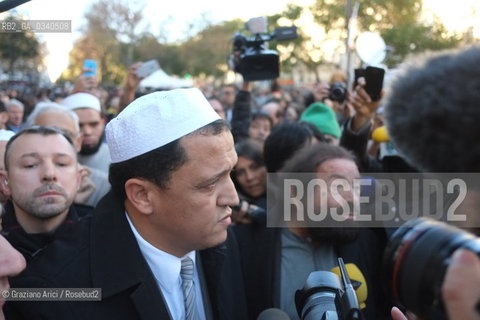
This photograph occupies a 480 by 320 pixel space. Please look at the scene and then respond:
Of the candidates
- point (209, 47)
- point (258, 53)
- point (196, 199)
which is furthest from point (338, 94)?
point (209, 47)

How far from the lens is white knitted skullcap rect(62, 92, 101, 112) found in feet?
14.7

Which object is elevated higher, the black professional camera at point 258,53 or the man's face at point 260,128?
the black professional camera at point 258,53

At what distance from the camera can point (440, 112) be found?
74 cm

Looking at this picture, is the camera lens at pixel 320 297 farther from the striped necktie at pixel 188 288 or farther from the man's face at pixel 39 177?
the man's face at pixel 39 177

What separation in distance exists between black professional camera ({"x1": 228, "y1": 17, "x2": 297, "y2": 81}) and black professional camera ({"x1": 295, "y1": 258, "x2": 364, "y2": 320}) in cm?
265

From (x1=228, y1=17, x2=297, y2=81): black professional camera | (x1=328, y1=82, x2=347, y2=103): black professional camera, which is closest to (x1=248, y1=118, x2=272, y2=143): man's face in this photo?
(x1=328, y1=82, x2=347, y2=103): black professional camera

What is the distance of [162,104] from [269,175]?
172 centimetres

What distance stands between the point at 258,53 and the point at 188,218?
2494 mm

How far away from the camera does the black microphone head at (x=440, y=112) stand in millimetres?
731

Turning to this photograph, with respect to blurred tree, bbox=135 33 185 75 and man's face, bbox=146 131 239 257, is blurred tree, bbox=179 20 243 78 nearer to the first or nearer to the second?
blurred tree, bbox=135 33 185 75

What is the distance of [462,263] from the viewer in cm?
75

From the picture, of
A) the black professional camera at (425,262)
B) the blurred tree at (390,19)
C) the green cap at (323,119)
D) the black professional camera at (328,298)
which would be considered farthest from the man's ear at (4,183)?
the blurred tree at (390,19)

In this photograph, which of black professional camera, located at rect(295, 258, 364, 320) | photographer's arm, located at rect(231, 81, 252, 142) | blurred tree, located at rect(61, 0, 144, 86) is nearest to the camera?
black professional camera, located at rect(295, 258, 364, 320)

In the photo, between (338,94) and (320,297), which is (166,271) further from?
(338,94)
